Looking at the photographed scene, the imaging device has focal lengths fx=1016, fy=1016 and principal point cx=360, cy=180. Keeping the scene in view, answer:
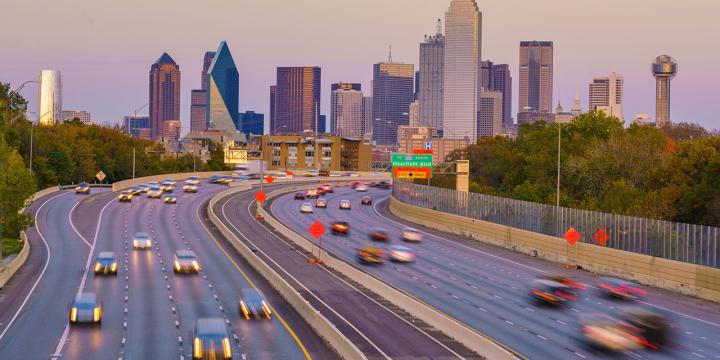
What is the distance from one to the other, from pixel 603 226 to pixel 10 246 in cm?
3821

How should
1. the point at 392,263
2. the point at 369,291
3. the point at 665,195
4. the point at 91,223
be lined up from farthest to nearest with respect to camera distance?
Answer: the point at 91,223 → the point at 665,195 → the point at 392,263 → the point at 369,291

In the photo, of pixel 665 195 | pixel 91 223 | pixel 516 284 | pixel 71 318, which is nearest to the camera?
pixel 71 318

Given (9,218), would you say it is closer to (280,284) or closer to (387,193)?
(280,284)

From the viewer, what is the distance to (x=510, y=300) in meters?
44.2

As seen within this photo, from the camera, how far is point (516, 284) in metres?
49.9

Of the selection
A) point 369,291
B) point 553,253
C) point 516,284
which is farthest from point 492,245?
point 369,291

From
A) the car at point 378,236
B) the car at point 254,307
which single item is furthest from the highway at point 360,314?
the car at point 378,236

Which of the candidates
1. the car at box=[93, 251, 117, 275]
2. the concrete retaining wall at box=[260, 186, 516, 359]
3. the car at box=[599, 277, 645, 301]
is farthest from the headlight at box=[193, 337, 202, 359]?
the car at box=[93, 251, 117, 275]

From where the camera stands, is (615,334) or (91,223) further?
(91,223)

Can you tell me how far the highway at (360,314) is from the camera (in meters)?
31.7

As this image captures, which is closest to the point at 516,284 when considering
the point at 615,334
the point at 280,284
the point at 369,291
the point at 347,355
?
the point at 369,291

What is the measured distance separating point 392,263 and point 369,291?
13.7 metres

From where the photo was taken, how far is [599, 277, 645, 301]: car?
4256 centimetres

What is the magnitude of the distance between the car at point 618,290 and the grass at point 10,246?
120 ft
